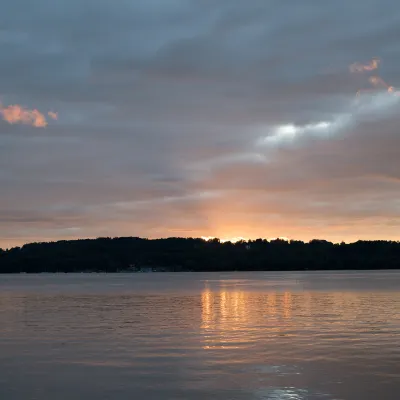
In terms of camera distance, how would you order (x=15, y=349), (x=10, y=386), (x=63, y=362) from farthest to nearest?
1. (x=15, y=349)
2. (x=63, y=362)
3. (x=10, y=386)

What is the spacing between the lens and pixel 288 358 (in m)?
28.2

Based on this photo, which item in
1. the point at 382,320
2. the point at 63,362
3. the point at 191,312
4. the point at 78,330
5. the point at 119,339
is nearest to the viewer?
the point at 63,362

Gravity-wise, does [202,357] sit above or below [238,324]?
below

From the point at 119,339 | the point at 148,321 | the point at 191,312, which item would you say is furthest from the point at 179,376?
the point at 191,312

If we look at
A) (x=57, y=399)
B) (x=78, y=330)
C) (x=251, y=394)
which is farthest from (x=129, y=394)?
(x=78, y=330)

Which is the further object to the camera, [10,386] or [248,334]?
[248,334]

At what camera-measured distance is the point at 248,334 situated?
37.6 m

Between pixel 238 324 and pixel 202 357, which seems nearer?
pixel 202 357

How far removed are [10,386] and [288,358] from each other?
1221 centimetres

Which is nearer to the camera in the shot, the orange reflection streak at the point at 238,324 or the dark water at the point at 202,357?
the dark water at the point at 202,357

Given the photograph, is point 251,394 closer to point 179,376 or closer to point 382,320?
point 179,376

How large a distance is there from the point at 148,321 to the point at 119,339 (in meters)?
10.4

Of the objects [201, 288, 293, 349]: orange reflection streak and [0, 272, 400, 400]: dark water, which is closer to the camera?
[0, 272, 400, 400]: dark water

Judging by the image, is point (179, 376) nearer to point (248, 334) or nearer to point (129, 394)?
point (129, 394)
